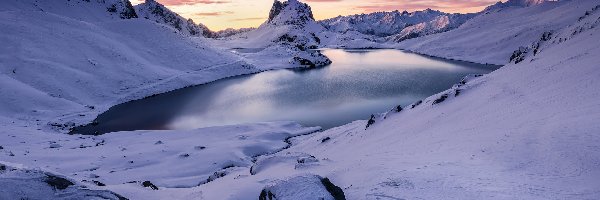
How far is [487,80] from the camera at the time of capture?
88.4 ft

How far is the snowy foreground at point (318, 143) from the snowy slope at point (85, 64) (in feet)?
1.01

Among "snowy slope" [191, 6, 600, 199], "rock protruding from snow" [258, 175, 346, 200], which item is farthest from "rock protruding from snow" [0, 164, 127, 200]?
"rock protruding from snow" [258, 175, 346, 200]

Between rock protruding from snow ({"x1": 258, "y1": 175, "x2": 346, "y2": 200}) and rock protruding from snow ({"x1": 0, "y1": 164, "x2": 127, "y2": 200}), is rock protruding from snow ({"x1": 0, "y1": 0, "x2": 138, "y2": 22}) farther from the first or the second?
rock protruding from snow ({"x1": 258, "y1": 175, "x2": 346, "y2": 200})

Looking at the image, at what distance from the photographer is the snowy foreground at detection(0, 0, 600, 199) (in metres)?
9.47

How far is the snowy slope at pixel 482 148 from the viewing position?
9.05 meters

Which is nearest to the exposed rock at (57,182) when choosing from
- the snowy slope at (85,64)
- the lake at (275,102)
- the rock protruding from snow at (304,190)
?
the rock protruding from snow at (304,190)

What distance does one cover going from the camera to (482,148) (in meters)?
12.5

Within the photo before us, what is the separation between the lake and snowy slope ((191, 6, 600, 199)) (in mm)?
17116

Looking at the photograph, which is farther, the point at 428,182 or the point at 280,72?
the point at 280,72

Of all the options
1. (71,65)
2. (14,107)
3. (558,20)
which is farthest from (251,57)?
(558,20)

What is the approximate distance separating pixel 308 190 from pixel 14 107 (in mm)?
43687

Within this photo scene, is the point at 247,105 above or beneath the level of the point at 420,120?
beneath

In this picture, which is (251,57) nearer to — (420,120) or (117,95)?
(117,95)

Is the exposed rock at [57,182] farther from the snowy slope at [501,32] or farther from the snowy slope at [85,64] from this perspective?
the snowy slope at [501,32]
